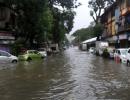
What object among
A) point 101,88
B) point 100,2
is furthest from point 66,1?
point 101,88

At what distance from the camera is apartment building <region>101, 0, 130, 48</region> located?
205 feet

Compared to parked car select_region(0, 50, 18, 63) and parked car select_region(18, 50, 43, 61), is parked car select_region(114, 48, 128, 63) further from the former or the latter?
parked car select_region(0, 50, 18, 63)

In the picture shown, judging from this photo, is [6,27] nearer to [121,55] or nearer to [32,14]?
[32,14]

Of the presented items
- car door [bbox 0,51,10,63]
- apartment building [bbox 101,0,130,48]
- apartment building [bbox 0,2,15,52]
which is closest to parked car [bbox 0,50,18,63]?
car door [bbox 0,51,10,63]

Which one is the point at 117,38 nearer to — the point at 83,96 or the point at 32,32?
the point at 32,32

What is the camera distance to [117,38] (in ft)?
233

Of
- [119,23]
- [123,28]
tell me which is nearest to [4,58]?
[123,28]

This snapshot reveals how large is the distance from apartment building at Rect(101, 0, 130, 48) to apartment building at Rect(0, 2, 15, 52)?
60.6 feet

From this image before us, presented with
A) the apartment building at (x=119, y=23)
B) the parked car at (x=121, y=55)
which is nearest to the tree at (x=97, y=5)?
the apartment building at (x=119, y=23)

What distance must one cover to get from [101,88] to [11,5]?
3781 cm

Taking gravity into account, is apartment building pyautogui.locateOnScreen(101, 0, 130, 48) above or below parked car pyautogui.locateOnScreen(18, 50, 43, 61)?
above

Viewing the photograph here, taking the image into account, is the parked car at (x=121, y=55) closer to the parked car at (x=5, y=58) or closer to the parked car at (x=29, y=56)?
the parked car at (x=29, y=56)

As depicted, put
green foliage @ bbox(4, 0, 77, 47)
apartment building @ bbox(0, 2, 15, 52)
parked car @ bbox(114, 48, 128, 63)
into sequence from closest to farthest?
parked car @ bbox(114, 48, 128, 63) → green foliage @ bbox(4, 0, 77, 47) → apartment building @ bbox(0, 2, 15, 52)

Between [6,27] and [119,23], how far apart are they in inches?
808
